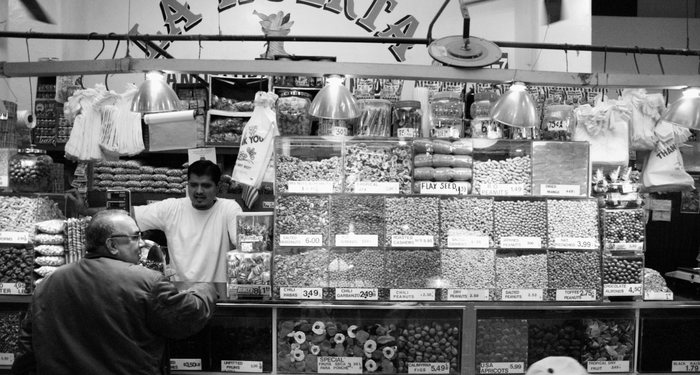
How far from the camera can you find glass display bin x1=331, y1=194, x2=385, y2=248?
366 cm

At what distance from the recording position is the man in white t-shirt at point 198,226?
14.4ft

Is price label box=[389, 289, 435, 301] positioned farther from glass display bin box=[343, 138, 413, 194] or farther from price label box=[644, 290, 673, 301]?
price label box=[644, 290, 673, 301]

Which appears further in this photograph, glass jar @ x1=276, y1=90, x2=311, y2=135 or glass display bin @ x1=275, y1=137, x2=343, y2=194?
glass jar @ x1=276, y1=90, x2=311, y2=135

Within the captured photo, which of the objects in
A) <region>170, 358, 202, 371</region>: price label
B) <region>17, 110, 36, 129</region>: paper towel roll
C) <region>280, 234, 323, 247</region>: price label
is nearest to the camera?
<region>170, 358, 202, 371</region>: price label

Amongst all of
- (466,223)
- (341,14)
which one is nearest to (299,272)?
(466,223)

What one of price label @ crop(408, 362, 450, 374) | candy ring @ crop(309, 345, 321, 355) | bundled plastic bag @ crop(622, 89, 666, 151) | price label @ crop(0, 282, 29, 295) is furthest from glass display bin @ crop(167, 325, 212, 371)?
bundled plastic bag @ crop(622, 89, 666, 151)

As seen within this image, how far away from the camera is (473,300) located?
12.0ft

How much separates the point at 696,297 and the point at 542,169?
1489mm

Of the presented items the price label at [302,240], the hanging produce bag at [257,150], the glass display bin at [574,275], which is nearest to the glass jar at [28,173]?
the hanging produce bag at [257,150]

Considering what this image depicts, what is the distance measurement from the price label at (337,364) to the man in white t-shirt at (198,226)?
1.12 meters

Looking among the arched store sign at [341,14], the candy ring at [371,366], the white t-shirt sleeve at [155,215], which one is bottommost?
the candy ring at [371,366]

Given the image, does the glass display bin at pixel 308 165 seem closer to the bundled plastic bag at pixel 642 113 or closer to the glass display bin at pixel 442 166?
the glass display bin at pixel 442 166

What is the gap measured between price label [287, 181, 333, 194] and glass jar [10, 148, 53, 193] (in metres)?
1.68

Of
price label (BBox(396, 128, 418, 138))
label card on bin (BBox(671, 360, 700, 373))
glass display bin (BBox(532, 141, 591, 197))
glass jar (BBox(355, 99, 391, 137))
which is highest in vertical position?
glass jar (BBox(355, 99, 391, 137))
